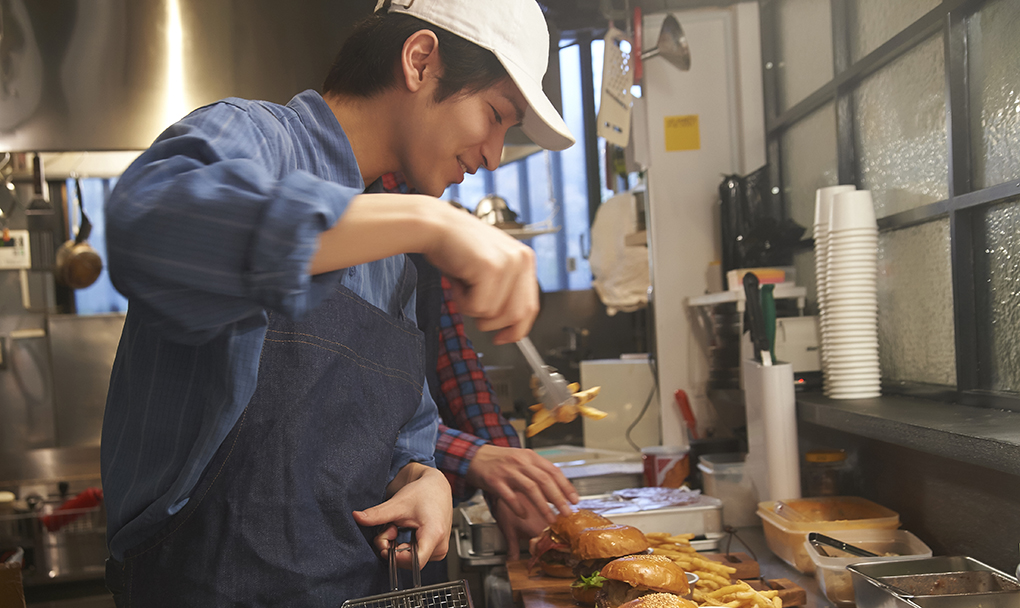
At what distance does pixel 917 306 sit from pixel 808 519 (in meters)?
0.56

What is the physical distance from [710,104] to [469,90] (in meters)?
1.70

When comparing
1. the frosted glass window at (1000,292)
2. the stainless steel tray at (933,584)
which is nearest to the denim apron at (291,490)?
the stainless steel tray at (933,584)

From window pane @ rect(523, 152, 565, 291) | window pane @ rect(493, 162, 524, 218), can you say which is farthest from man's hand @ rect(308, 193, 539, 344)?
window pane @ rect(493, 162, 524, 218)

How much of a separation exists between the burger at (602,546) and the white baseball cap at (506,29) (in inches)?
27.6

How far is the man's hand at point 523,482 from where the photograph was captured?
4.70 ft

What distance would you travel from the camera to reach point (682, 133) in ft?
7.93

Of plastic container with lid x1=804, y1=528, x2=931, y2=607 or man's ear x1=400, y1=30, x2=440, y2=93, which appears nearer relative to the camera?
man's ear x1=400, y1=30, x2=440, y2=93

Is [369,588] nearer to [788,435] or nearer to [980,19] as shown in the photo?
[788,435]

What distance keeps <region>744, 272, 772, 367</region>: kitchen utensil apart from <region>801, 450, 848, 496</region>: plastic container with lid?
23 centimetres

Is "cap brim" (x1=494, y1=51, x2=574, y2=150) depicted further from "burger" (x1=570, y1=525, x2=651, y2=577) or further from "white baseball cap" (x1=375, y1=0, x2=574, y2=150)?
"burger" (x1=570, y1=525, x2=651, y2=577)

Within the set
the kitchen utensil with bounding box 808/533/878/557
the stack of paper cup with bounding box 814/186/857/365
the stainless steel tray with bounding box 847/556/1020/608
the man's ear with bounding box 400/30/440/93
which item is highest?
the man's ear with bounding box 400/30/440/93

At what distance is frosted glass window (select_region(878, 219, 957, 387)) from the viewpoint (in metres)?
1.51

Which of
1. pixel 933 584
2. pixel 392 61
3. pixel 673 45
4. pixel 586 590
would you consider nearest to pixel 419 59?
pixel 392 61

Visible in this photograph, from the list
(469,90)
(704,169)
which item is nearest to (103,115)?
(469,90)
